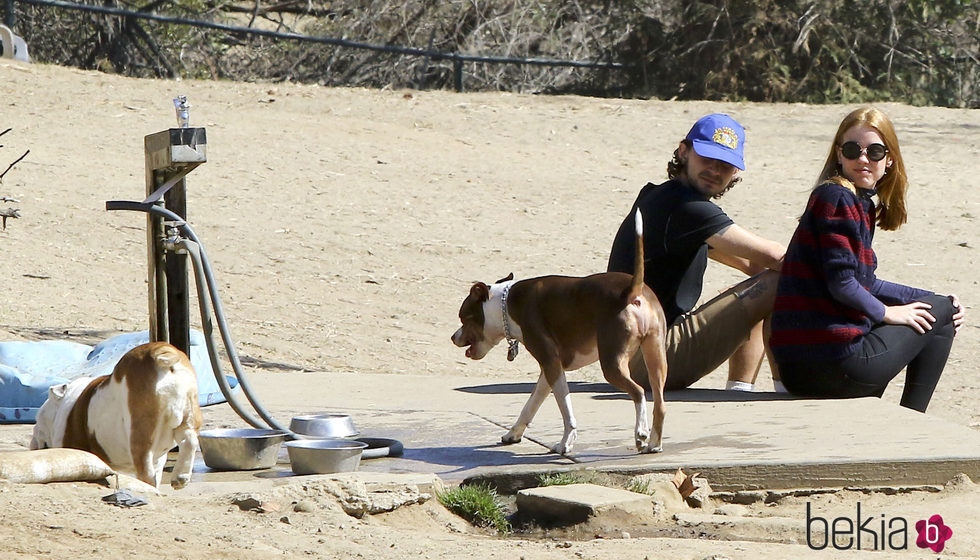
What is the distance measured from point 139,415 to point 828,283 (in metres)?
2.64

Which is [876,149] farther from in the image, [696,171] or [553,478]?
[553,478]

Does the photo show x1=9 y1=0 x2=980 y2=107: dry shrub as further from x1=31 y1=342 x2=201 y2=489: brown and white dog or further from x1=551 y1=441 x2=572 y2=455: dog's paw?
x1=31 y1=342 x2=201 y2=489: brown and white dog

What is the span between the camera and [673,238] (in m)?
5.20

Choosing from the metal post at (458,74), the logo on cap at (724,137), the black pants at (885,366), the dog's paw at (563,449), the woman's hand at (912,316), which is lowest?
the dog's paw at (563,449)

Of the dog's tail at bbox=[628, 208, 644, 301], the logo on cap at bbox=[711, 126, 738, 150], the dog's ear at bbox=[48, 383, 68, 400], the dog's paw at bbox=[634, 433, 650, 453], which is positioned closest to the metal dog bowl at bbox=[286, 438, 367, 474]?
the dog's ear at bbox=[48, 383, 68, 400]

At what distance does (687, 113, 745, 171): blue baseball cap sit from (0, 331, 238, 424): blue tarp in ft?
6.90

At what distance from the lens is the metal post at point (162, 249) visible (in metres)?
4.27

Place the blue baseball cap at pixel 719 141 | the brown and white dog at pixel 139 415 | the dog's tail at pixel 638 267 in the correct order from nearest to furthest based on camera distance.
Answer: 1. the brown and white dog at pixel 139 415
2. the dog's tail at pixel 638 267
3. the blue baseball cap at pixel 719 141

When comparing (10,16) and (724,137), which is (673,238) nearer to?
(724,137)

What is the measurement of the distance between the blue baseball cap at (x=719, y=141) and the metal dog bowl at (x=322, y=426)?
1763mm

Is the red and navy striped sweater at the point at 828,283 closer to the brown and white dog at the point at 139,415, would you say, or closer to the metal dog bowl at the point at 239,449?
the metal dog bowl at the point at 239,449

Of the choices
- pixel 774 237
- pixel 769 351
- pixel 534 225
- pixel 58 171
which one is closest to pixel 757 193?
pixel 774 237

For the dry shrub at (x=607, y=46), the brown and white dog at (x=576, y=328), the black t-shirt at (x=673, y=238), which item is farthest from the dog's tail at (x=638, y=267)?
the dry shrub at (x=607, y=46)

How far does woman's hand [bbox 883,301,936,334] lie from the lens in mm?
5086
